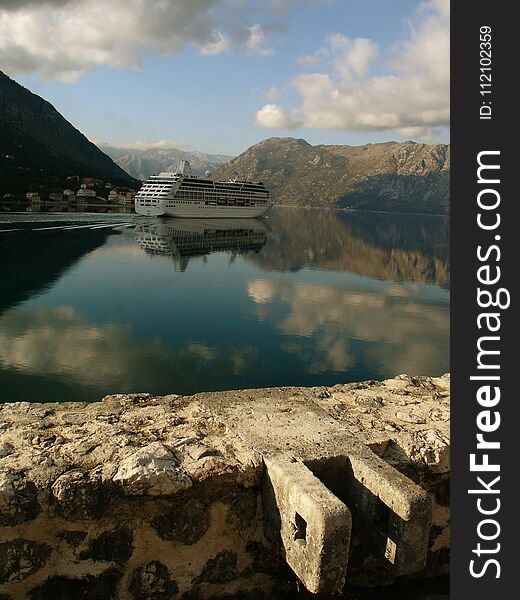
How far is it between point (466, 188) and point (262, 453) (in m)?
3.28

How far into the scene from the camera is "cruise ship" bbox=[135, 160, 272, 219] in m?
81.4

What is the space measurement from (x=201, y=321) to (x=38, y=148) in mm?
149436

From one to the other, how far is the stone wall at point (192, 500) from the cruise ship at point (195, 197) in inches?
3084

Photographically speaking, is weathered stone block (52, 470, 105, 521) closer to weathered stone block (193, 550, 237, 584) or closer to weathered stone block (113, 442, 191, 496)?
weathered stone block (113, 442, 191, 496)

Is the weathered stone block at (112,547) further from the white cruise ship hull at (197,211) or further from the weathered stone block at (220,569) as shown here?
the white cruise ship hull at (197,211)

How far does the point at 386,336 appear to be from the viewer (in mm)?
17328

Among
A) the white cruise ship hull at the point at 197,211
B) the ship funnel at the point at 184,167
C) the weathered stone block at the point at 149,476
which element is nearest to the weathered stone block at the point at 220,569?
the weathered stone block at the point at 149,476

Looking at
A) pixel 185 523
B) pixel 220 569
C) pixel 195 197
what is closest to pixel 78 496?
pixel 185 523

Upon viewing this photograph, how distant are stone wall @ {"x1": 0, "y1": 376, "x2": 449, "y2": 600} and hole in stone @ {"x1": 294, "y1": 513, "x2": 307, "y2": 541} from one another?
20mm

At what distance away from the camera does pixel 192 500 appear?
4.86m

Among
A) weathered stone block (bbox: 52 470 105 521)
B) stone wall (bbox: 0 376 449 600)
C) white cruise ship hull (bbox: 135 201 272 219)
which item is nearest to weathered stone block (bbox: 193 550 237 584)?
stone wall (bbox: 0 376 449 600)

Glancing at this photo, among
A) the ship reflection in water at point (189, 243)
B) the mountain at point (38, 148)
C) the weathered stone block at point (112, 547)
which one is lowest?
the weathered stone block at point (112, 547)

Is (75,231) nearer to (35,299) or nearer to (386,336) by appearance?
(35,299)

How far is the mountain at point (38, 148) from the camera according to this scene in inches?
4294
